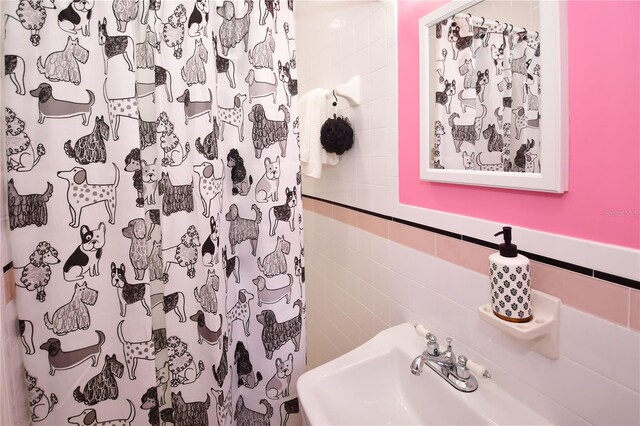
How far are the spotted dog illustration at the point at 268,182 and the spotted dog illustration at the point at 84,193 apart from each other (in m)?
0.40

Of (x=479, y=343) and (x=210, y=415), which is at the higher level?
(x=479, y=343)

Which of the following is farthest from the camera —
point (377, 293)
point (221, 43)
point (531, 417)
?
point (377, 293)

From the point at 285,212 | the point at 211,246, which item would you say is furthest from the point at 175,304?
the point at 285,212

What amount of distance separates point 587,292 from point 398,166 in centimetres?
64

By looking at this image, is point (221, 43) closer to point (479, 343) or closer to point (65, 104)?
point (65, 104)

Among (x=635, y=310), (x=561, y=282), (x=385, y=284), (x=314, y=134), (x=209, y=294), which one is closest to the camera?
(x=635, y=310)

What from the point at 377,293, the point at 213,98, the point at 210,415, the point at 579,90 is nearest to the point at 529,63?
the point at 579,90

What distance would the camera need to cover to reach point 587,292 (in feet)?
2.00

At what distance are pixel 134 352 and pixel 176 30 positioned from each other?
94 cm

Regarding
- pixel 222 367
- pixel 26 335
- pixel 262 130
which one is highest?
pixel 262 130

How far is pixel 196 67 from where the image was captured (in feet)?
2.97

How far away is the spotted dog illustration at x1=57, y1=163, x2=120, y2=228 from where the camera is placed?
813 millimetres

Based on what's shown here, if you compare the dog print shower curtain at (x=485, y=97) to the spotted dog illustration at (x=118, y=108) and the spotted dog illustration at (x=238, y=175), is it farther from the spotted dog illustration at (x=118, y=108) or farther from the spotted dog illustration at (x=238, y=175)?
the spotted dog illustration at (x=118, y=108)

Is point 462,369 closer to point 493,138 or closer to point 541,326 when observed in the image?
point 541,326
